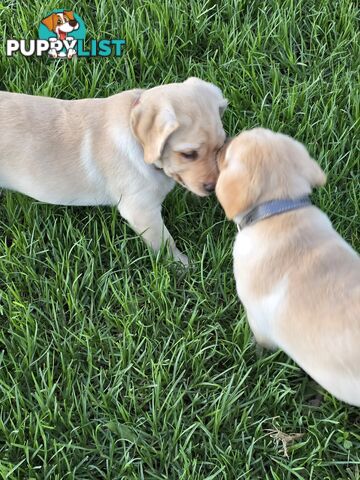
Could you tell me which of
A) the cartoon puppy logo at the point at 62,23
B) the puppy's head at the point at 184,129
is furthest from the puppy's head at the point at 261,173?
the cartoon puppy logo at the point at 62,23

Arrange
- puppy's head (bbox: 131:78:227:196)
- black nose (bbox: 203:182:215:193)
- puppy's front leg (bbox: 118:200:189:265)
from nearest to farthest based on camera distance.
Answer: puppy's head (bbox: 131:78:227:196), black nose (bbox: 203:182:215:193), puppy's front leg (bbox: 118:200:189:265)

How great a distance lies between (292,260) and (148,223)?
963 millimetres

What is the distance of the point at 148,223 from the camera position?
313cm

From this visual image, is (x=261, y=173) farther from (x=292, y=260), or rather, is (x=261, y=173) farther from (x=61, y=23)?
(x=61, y=23)

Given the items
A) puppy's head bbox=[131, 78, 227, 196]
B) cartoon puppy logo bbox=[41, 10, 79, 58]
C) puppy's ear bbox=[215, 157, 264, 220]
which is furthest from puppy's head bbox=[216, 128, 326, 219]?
cartoon puppy logo bbox=[41, 10, 79, 58]

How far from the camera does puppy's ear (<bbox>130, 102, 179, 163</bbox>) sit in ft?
8.96

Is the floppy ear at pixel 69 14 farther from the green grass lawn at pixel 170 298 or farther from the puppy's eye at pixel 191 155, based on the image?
the puppy's eye at pixel 191 155

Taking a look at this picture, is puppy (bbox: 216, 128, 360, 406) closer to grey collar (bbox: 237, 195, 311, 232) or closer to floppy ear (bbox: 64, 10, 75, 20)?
grey collar (bbox: 237, 195, 311, 232)

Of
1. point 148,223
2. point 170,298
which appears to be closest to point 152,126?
point 148,223

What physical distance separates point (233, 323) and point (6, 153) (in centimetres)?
143

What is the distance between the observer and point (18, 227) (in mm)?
3295

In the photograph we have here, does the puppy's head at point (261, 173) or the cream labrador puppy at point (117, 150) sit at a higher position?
the puppy's head at point (261, 173)

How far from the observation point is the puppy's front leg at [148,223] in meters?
3.12

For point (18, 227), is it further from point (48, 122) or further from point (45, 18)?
point (45, 18)
